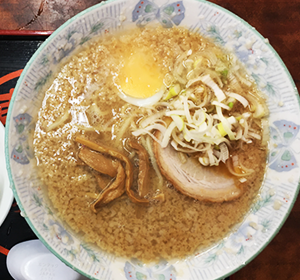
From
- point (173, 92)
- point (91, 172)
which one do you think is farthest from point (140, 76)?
point (91, 172)

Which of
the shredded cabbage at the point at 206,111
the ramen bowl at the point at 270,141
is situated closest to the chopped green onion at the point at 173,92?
the shredded cabbage at the point at 206,111

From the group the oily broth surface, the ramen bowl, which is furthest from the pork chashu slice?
the ramen bowl

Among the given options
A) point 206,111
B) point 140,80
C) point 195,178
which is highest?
point 140,80

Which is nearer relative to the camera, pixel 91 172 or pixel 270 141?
pixel 91 172

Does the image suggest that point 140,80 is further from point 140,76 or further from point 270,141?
point 270,141

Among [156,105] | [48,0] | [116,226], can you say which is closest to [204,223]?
[116,226]

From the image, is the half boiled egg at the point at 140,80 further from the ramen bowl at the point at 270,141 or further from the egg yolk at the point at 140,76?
the ramen bowl at the point at 270,141

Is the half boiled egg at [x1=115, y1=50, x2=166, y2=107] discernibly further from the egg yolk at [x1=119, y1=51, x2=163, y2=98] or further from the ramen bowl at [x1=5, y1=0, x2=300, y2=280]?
the ramen bowl at [x1=5, y1=0, x2=300, y2=280]
